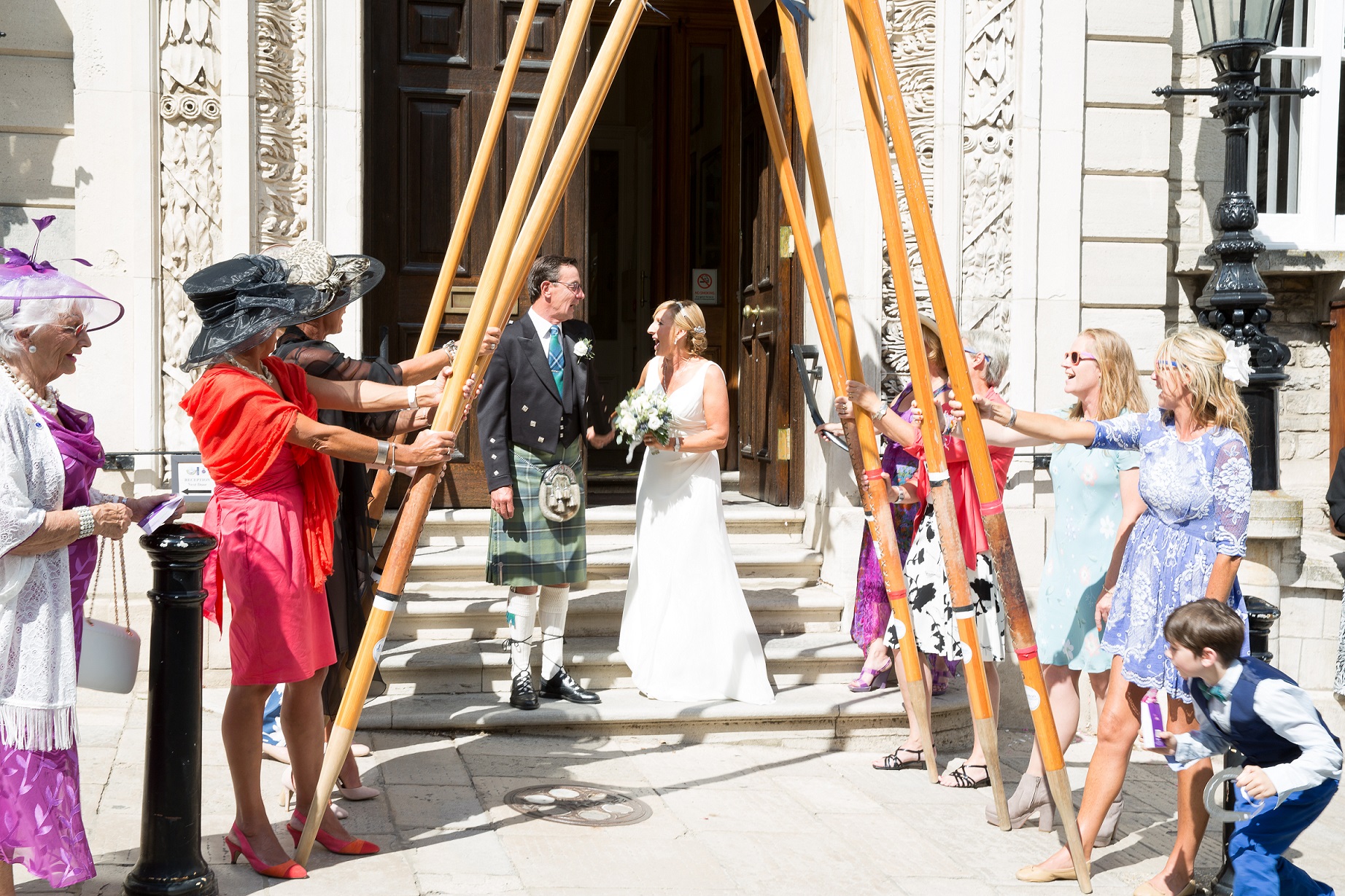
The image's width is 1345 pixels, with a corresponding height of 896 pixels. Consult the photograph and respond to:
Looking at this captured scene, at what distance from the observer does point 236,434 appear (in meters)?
3.92

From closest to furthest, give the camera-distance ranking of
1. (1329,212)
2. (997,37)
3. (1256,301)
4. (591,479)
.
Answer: (1256,301), (997,37), (1329,212), (591,479)

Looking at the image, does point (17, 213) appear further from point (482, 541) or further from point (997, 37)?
point (997, 37)

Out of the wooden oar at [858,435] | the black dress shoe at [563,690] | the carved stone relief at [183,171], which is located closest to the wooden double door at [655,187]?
the carved stone relief at [183,171]

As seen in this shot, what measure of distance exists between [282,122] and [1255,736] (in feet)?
18.3

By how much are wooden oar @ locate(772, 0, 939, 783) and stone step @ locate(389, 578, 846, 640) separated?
1936 millimetres

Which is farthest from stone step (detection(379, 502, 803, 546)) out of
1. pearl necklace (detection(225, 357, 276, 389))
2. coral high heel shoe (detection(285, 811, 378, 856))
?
pearl necklace (detection(225, 357, 276, 389))

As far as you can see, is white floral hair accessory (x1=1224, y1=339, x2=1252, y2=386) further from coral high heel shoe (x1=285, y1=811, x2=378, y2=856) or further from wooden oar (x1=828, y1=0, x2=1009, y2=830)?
coral high heel shoe (x1=285, y1=811, x2=378, y2=856)


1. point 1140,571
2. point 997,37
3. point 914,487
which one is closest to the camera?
point 1140,571

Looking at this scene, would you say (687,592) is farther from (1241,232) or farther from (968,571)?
(1241,232)

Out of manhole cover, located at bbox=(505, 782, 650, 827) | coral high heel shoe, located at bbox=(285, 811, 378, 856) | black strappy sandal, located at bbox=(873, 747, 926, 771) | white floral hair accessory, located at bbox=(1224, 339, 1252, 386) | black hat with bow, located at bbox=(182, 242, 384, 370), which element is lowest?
black strappy sandal, located at bbox=(873, 747, 926, 771)

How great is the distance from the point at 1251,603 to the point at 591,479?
5.28 meters

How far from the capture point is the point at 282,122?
682 centimetres

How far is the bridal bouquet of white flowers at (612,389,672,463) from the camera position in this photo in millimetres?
6297

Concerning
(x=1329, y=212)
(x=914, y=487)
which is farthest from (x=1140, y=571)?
(x=1329, y=212)
